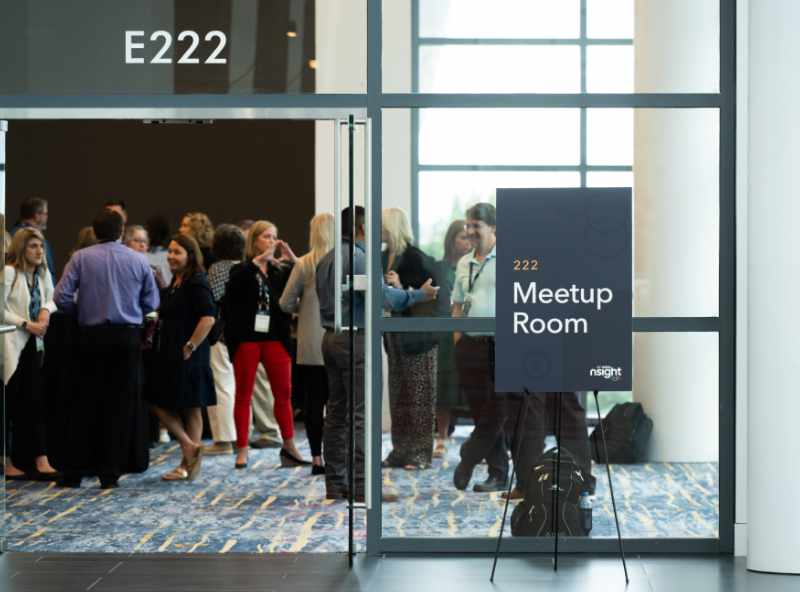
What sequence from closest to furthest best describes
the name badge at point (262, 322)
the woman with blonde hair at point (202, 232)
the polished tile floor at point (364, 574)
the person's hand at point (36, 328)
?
the polished tile floor at point (364, 574) → the person's hand at point (36, 328) → the name badge at point (262, 322) → the woman with blonde hair at point (202, 232)

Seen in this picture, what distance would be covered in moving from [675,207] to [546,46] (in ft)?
3.02

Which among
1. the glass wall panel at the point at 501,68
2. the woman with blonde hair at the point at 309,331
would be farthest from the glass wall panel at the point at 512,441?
the woman with blonde hair at the point at 309,331

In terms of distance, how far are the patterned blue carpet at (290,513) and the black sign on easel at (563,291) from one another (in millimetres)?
497

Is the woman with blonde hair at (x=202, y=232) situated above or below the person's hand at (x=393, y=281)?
above

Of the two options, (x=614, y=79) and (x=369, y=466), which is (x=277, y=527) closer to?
(x=369, y=466)

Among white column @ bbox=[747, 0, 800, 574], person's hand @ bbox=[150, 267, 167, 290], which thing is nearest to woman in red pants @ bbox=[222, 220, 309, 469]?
person's hand @ bbox=[150, 267, 167, 290]

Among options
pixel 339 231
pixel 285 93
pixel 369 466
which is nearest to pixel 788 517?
pixel 369 466

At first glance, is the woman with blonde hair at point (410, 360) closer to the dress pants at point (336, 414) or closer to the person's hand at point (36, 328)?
the dress pants at point (336, 414)

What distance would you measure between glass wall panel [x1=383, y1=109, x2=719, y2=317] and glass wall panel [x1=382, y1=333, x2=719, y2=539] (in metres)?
0.33

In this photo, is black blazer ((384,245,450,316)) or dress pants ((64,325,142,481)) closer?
black blazer ((384,245,450,316))

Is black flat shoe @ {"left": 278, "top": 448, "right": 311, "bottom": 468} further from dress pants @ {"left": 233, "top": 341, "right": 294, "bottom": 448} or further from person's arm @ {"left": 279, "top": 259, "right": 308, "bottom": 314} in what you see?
person's arm @ {"left": 279, "top": 259, "right": 308, "bottom": 314}

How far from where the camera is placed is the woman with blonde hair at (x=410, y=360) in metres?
6.07

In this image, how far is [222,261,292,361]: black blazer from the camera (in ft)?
27.9

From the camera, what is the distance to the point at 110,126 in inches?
520
